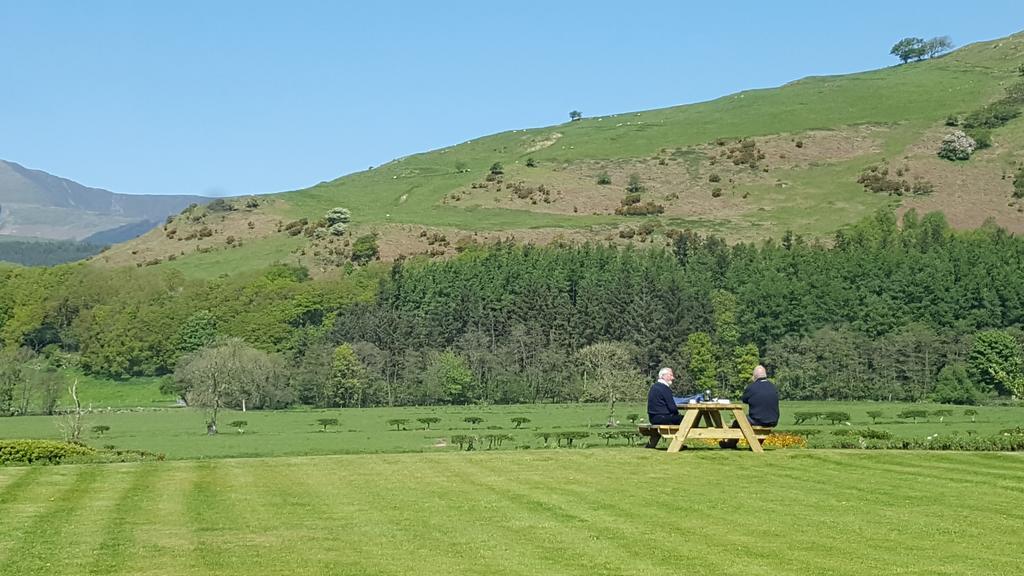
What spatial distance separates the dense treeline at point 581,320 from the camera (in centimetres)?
12238

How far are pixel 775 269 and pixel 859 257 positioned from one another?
1041 centimetres

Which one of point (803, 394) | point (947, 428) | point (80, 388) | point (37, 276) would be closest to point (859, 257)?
point (803, 394)

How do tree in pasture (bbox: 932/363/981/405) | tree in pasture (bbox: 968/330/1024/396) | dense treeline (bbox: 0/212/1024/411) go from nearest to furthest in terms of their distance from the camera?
tree in pasture (bbox: 932/363/981/405), tree in pasture (bbox: 968/330/1024/396), dense treeline (bbox: 0/212/1024/411)

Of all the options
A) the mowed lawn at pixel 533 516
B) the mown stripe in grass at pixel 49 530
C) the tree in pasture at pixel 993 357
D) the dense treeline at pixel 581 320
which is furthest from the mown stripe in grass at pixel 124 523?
the tree in pasture at pixel 993 357

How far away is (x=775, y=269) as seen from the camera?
151750 millimetres

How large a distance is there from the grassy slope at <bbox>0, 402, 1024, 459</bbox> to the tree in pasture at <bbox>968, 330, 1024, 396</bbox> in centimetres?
1508

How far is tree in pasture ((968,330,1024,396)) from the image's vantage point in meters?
112

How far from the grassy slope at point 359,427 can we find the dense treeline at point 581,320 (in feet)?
30.0

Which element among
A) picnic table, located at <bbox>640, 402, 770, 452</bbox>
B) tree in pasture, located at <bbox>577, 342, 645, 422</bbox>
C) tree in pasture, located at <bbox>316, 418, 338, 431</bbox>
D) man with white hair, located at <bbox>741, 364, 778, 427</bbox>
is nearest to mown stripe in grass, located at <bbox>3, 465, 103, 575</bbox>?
picnic table, located at <bbox>640, 402, 770, 452</bbox>

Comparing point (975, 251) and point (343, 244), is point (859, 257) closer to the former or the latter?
point (975, 251)

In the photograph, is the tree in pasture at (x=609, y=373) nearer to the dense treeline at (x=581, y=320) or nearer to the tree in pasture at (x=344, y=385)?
the dense treeline at (x=581, y=320)

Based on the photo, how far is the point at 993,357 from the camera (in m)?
114

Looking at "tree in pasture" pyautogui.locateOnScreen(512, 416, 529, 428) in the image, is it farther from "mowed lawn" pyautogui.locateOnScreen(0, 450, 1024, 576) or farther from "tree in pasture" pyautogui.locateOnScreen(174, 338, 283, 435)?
"mowed lawn" pyautogui.locateOnScreen(0, 450, 1024, 576)

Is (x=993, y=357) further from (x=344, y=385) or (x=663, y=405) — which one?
(x=663, y=405)
